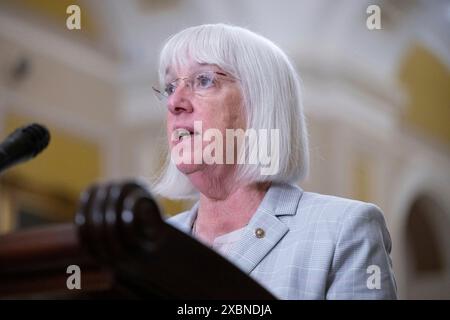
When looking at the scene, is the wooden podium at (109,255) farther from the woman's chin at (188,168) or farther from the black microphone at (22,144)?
the woman's chin at (188,168)

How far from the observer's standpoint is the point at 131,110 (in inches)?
116

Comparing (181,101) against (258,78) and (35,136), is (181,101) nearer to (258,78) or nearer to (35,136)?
(258,78)

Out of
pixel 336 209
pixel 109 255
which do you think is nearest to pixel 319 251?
pixel 336 209

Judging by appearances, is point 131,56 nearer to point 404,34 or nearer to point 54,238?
point 404,34

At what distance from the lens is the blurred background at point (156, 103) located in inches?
115

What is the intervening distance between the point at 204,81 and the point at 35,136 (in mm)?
210

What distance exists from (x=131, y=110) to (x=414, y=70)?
0.98 m

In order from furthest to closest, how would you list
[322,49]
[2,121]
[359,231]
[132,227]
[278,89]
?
1. [322,49]
2. [2,121]
3. [278,89]
4. [359,231]
5. [132,227]

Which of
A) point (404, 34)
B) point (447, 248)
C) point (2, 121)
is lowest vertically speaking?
point (447, 248)

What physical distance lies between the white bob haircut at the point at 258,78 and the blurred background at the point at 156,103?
5.77ft

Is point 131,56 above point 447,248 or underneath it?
above

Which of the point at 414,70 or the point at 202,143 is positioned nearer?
the point at 202,143

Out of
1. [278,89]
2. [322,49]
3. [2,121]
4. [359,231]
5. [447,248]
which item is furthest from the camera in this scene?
[447,248]

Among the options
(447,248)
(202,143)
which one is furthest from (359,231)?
(447,248)
